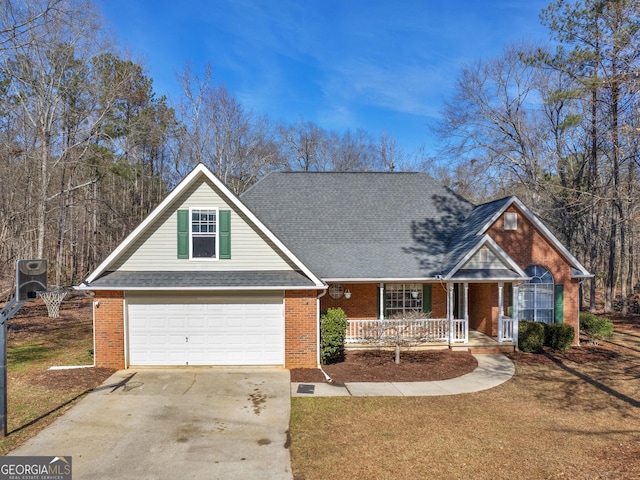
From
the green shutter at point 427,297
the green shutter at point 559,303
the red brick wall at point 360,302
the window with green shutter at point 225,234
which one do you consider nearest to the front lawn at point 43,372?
the window with green shutter at point 225,234

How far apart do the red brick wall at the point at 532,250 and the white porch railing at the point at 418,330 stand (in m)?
3.52

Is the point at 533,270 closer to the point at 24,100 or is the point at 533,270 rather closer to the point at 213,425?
the point at 213,425

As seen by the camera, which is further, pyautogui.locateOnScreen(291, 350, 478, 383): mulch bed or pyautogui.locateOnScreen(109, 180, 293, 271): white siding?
pyautogui.locateOnScreen(109, 180, 293, 271): white siding

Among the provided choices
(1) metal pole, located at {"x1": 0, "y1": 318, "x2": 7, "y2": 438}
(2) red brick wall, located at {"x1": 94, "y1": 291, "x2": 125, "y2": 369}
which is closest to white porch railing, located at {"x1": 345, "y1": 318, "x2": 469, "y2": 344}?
(2) red brick wall, located at {"x1": 94, "y1": 291, "x2": 125, "y2": 369}

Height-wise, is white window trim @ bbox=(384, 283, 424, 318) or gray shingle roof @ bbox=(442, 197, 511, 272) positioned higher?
gray shingle roof @ bbox=(442, 197, 511, 272)

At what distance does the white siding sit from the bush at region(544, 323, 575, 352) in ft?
33.3

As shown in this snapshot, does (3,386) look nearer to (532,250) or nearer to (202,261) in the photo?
(202,261)

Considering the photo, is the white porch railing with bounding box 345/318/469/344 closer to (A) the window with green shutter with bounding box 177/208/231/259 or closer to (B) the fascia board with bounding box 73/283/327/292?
(B) the fascia board with bounding box 73/283/327/292

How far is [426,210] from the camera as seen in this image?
54.8 ft

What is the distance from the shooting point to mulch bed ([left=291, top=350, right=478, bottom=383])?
36.1 feet

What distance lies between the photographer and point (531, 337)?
1364cm

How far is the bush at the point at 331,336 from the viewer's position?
12.0 metres

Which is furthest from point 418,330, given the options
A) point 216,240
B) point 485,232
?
point 216,240

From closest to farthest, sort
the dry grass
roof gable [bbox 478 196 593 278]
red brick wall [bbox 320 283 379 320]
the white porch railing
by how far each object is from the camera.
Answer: the dry grass < the white porch railing < roof gable [bbox 478 196 593 278] < red brick wall [bbox 320 283 379 320]
